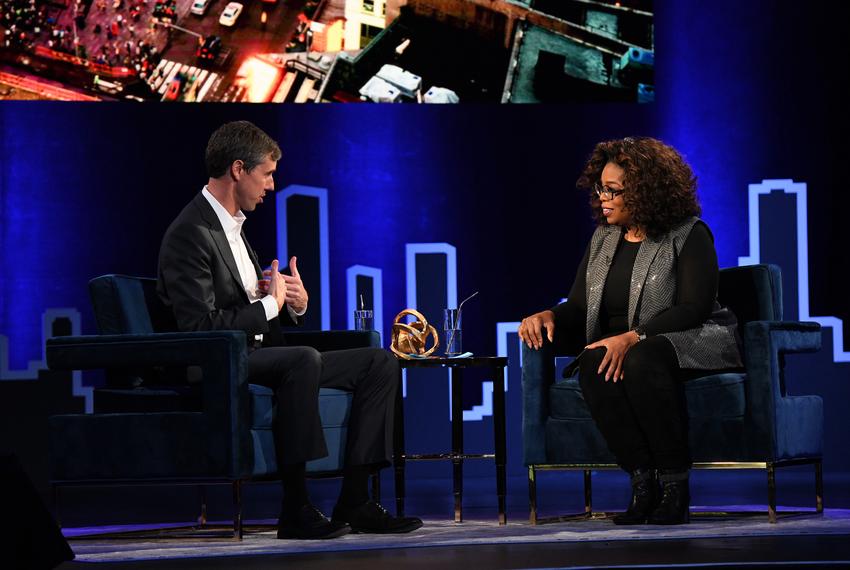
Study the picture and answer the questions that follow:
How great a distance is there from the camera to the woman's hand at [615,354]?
3.72 metres

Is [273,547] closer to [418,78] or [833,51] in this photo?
[418,78]

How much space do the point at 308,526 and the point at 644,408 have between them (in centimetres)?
104

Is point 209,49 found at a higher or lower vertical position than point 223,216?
higher

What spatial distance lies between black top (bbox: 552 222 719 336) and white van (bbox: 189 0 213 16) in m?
2.86

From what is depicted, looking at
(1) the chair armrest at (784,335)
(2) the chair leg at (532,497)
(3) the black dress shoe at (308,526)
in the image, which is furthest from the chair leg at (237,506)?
(1) the chair armrest at (784,335)

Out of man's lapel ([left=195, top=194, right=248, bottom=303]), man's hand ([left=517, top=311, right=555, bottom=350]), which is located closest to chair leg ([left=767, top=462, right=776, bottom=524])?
man's hand ([left=517, top=311, right=555, bottom=350])

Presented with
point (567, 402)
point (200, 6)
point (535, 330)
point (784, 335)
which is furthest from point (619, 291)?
point (200, 6)

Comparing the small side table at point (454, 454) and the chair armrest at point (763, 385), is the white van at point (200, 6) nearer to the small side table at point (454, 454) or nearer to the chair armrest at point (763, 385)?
the small side table at point (454, 454)

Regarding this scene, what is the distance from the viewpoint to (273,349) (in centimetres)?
363

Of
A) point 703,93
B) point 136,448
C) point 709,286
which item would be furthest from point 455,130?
point 136,448

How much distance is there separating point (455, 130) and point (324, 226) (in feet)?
2.60

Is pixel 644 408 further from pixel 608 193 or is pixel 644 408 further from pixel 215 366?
pixel 215 366

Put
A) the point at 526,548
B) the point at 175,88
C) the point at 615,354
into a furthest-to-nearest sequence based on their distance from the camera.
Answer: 1. the point at 175,88
2. the point at 615,354
3. the point at 526,548

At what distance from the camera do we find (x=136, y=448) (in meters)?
3.57
